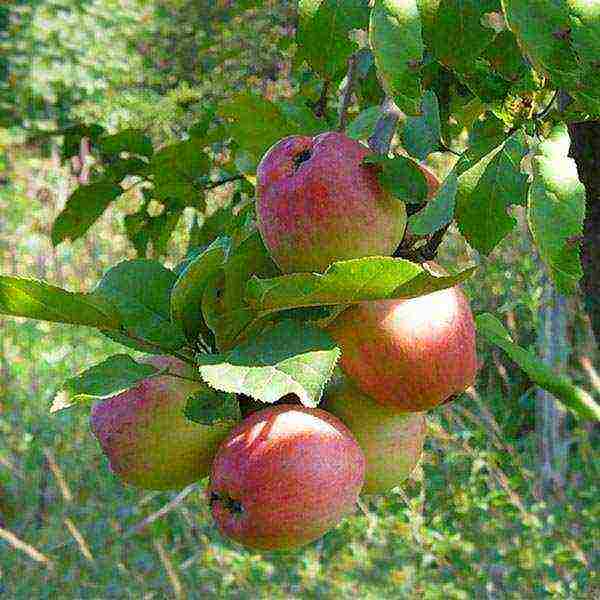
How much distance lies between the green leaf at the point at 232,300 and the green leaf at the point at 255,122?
22 centimetres

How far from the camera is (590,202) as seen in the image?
0.85m

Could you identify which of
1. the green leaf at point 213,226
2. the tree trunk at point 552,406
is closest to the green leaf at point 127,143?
the green leaf at point 213,226

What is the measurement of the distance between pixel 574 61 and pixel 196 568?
5.84ft

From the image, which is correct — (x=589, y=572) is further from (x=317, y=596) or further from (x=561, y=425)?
(x=561, y=425)

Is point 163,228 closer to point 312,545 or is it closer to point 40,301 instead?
point 40,301

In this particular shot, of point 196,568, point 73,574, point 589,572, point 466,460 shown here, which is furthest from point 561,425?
point 73,574

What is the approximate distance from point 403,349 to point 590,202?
1.41 ft

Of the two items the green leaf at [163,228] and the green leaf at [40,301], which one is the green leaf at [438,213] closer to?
the green leaf at [40,301]

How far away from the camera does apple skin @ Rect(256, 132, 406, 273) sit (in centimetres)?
47

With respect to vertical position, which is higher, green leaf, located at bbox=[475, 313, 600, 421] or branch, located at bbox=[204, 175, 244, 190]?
green leaf, located at bbox=[475, 313, 600, 421]

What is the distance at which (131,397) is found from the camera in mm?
519

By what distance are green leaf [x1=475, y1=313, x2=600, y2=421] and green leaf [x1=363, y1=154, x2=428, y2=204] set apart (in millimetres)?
120

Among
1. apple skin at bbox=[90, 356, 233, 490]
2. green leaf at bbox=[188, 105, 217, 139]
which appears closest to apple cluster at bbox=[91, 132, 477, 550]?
apple skin at bbox=[90, 356, 233, 490]

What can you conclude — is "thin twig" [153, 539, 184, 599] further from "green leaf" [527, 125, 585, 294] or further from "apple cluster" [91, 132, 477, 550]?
"green leaf" [527, 125, 585, 294]
